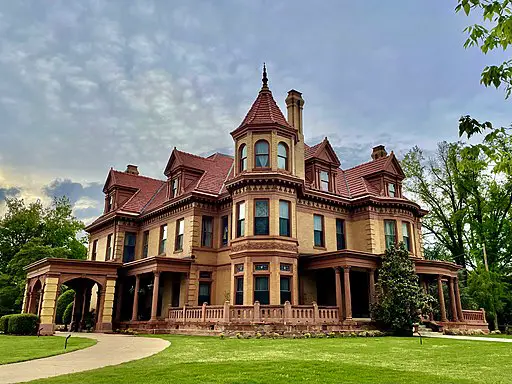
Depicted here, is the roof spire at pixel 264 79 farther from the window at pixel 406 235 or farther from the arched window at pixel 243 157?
the window at pixel 406 235

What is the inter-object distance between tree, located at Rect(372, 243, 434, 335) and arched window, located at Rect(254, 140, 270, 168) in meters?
8.65

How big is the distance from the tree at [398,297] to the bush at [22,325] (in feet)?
61.4

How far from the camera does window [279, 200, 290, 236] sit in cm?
Result: 2497

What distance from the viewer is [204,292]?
27.6m

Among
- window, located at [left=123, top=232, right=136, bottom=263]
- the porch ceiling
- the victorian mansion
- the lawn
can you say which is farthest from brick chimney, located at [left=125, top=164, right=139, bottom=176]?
the lawn

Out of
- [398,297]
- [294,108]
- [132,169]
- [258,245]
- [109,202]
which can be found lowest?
[398,297]

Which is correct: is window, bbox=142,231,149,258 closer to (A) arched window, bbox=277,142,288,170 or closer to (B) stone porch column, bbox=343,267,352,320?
(A) arched window, bbox=277,142,288,170

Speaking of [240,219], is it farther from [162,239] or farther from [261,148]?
[162,239]

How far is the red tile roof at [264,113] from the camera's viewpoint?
2653 centimetres

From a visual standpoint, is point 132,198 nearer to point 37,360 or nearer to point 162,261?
point 162,261

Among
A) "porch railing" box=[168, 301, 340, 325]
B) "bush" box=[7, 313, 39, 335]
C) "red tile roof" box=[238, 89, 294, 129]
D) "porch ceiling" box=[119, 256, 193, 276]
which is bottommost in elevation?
"bush" box=[7, 313, 39, 335]

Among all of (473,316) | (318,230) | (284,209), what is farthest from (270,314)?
(473,316)

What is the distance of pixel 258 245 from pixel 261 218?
1.57 metres

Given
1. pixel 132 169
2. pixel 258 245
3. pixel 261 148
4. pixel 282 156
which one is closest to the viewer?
pixel 258 245
